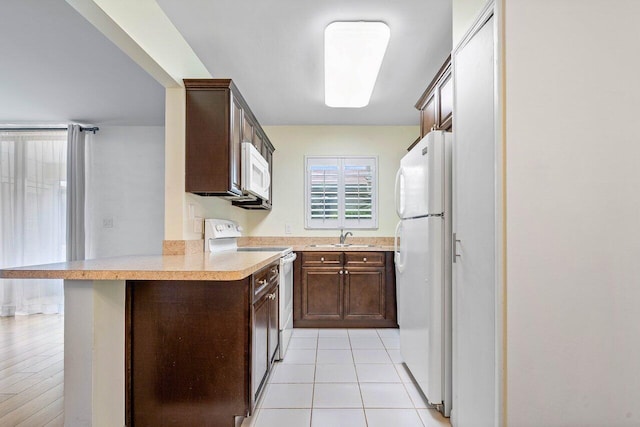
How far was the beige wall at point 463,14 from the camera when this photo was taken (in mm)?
1677

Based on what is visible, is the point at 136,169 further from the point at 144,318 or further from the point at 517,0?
the point at 517,0

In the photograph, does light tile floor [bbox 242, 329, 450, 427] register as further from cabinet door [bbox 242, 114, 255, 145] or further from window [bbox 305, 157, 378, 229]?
cabinet door [bbox 242, 114, 255, 145]

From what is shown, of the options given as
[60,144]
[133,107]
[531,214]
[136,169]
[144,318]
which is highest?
[133,107]

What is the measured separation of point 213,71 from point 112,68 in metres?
0.80

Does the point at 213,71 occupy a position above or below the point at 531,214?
above

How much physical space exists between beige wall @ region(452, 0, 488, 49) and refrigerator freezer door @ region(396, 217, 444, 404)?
1.04 m

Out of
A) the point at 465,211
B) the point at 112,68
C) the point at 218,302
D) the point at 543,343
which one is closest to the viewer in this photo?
the point at 543,343

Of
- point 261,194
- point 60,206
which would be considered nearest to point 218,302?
point 261,194

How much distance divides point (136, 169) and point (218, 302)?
345cm

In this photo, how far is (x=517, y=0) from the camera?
3.83 feet

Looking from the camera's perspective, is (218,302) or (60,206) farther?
(60,206)

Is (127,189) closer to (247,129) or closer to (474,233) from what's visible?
(247,129)

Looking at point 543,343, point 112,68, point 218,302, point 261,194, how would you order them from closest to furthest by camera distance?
point 543,343, point 218,302, point 112,68, point 261,194

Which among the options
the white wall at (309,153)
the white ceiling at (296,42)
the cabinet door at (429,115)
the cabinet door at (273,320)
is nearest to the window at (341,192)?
the white wall at (309,153)
